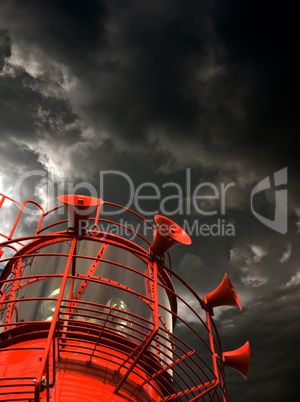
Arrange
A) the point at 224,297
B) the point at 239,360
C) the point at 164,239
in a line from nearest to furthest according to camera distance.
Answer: the point at 164,239
the point at 224,297
the point at 239,360

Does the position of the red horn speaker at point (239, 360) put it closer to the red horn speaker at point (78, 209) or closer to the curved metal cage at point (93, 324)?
the curved metal cage at point (93, 324)

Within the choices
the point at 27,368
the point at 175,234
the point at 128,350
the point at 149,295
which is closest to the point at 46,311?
the point at 27,368

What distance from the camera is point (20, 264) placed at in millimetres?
6895

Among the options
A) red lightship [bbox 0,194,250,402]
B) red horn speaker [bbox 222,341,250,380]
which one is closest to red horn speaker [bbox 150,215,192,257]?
red lightship [bbox 0,194,250,402]

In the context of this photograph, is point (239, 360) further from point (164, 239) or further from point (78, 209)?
point (78, 209)

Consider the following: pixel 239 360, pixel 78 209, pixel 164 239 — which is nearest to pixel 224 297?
pixel 239 360

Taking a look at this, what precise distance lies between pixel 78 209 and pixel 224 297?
3.39m

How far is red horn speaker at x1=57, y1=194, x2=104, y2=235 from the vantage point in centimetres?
519

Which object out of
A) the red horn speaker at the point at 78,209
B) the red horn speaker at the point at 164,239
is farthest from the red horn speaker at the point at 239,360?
the red horn speaker at the point at 78,209

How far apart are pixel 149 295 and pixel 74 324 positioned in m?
1.65

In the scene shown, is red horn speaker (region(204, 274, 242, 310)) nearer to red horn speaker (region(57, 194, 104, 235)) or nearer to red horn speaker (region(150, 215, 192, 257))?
red horn speaker (region(150, 215, 192, 257))

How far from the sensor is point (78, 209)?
17.0ft

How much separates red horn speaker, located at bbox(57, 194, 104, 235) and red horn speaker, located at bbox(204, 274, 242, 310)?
299cm

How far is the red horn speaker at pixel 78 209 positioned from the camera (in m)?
5.19
